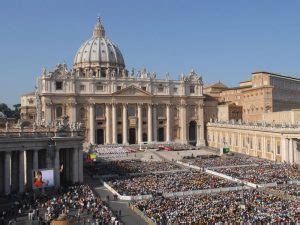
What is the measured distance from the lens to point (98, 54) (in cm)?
11581

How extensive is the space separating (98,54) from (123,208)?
86.0 m

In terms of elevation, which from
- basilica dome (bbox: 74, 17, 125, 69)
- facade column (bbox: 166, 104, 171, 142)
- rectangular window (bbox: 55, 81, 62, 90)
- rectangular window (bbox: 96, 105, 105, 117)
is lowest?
facade column (bbox: 166, 104, 171, 142)

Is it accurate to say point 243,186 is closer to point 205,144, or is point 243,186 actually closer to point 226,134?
point 226,134

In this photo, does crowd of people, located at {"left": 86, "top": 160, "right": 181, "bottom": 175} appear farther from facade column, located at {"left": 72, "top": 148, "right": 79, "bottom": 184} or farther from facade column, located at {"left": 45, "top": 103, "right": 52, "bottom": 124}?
facade column, located at {"left": 45, "top": 103, "right": 52, "bottom": 124}

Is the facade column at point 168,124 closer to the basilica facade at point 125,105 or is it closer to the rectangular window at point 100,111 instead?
the basilica facade at point 125,105

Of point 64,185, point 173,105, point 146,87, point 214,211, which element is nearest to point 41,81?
point 146,87

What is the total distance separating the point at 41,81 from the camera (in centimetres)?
8262

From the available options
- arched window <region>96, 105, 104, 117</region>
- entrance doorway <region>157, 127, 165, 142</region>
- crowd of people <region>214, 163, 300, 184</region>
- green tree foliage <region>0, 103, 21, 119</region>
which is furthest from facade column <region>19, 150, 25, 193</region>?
green tree foliage <region>0, 103, 21, 119</region>

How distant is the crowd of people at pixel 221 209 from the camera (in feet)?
88.0

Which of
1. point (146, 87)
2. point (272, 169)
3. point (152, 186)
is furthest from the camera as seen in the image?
point (146, 87)

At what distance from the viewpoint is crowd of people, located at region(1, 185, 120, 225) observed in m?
28.6

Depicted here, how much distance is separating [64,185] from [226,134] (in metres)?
47.0

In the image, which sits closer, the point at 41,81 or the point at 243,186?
the point at 243,186

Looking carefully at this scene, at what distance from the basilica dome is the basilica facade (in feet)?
77.8
